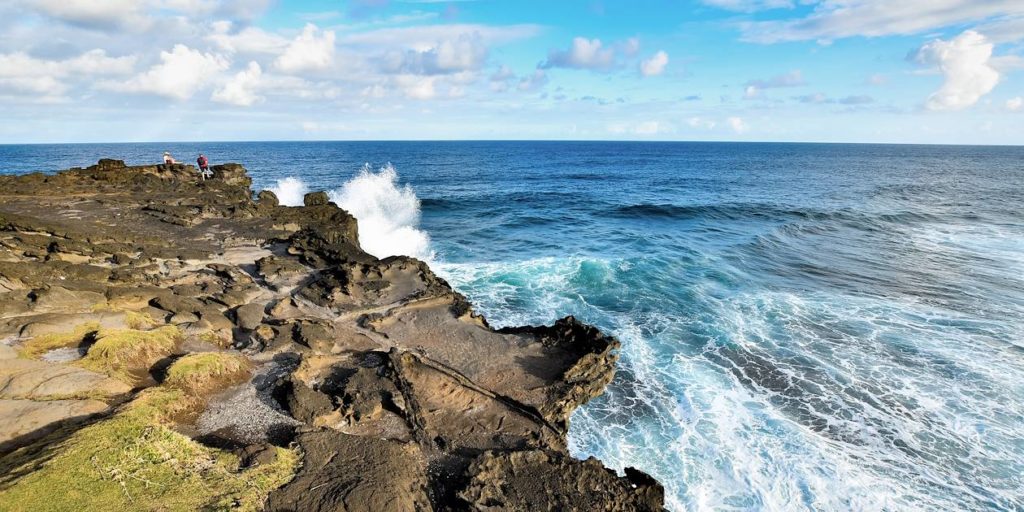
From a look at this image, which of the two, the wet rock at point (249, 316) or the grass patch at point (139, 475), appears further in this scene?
the wet rock at point (249, 316)

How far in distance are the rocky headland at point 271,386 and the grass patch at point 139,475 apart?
3 cm

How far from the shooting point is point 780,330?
64.5 feet

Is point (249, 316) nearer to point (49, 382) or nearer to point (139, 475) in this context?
point (49, 382)

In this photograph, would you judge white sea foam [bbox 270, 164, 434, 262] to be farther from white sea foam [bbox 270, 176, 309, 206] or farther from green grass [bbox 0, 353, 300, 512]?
green grass [bbox 0, 353, 300, 512]

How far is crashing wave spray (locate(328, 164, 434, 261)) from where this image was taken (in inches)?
1280

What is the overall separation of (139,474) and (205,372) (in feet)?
12.3

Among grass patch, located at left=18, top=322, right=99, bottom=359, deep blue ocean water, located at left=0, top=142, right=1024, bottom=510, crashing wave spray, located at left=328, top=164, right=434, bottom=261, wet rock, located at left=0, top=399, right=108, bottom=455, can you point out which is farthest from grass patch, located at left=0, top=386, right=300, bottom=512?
crashing wave spray, located at left=328, top=164, right=434, bottom=261

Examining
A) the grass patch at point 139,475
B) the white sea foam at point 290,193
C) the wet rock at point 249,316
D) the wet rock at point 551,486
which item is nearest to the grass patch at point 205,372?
the grass patch at point 139,475

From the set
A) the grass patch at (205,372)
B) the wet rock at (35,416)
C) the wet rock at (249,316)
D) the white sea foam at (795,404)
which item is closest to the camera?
the wet rock at (35,416)

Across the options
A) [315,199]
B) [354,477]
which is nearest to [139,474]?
[354,477]

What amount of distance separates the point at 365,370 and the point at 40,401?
6102mm

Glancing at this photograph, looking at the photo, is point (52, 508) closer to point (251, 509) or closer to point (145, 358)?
point (251, 509)

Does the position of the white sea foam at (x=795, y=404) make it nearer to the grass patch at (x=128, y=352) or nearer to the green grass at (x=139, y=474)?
the green grass at (x=139, y=474)

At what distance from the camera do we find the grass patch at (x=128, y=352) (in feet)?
35.3
